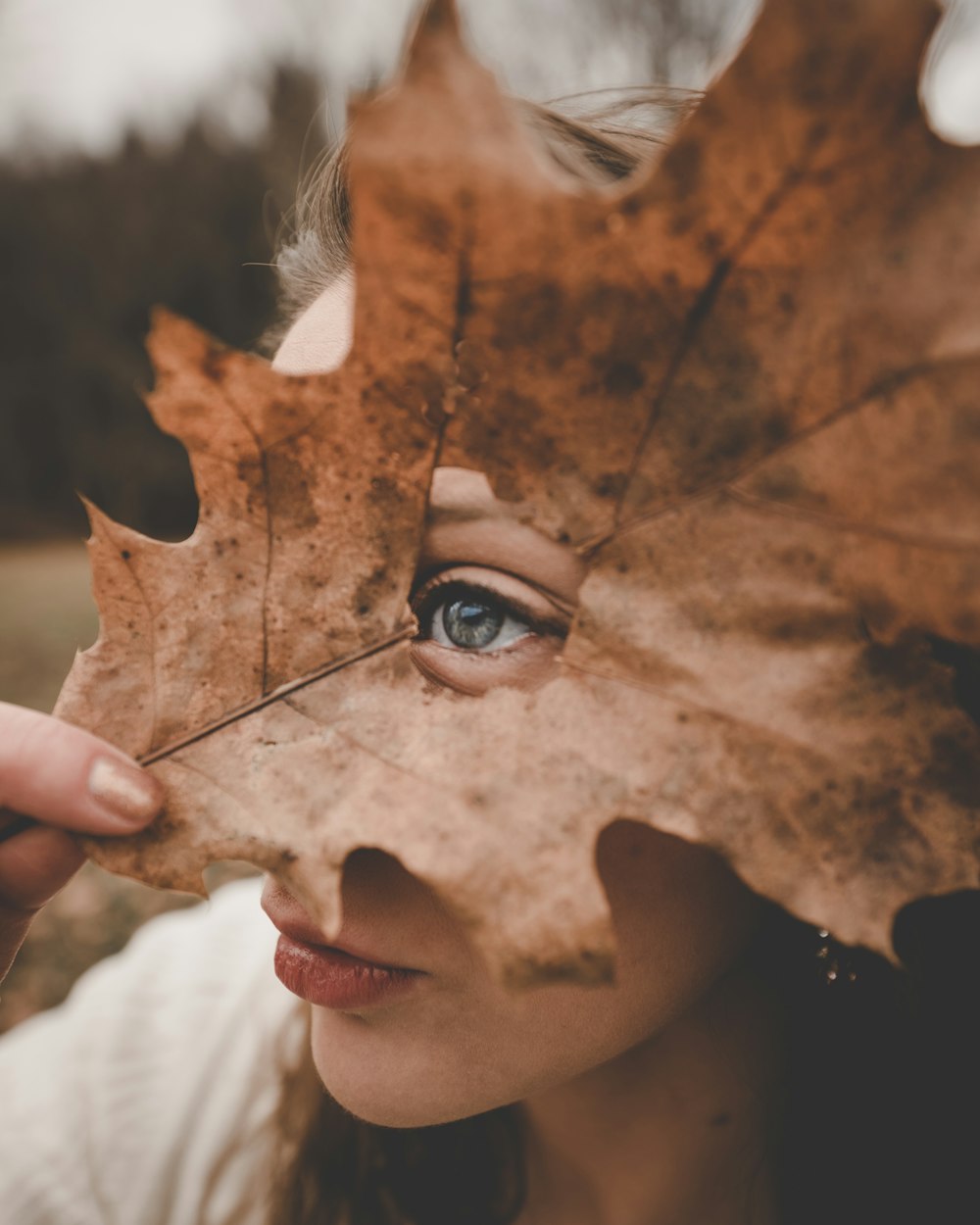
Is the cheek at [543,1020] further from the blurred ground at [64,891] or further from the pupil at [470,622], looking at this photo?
the blurred ground at [64,891]

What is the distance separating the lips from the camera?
3.38 feet

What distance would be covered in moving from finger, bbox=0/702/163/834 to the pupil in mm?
351

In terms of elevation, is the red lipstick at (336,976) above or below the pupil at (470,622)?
below

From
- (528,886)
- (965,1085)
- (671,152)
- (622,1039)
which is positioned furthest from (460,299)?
(965,1085)

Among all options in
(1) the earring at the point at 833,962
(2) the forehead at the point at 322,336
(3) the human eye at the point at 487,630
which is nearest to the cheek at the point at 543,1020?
(1) the earring at the point at 833,962

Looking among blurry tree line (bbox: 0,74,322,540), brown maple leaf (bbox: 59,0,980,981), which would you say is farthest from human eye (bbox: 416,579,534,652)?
blurry tree line (bbox: 0,74,322,540)

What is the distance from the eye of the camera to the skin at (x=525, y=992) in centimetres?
85

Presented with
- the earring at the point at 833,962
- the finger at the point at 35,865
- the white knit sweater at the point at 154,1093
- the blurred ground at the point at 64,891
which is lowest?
the blurred ground at the point at 64,891

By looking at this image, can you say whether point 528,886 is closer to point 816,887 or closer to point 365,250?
point 816,887

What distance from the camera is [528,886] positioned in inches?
26.8

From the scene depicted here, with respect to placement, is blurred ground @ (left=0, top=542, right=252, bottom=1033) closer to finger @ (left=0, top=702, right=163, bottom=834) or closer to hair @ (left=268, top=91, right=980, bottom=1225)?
finger @ (left=0, top=702, right=163, bottom=834)

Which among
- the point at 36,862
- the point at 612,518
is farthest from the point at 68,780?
the point at 612,518

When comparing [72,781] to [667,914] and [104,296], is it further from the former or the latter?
[104,296]

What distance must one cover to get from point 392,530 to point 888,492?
433mm
